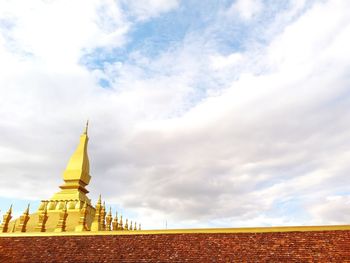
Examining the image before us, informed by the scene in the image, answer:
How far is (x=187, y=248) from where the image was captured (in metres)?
16.4

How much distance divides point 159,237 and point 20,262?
258 inches

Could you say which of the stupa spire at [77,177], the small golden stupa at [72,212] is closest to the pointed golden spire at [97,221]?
the small golden stupa at [72,212]

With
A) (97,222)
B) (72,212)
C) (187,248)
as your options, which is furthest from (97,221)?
(187,248)

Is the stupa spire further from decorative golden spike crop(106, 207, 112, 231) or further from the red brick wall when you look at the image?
the red brick wall

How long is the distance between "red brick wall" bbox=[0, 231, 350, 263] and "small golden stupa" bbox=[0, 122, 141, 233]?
17.8ft

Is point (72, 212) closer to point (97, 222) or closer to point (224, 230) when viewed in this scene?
point (97, 222)

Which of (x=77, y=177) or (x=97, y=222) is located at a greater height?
(x=77, y=177)

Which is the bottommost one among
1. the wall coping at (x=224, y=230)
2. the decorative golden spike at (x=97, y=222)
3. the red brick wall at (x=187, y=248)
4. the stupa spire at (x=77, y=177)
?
the red brick wall at (x=187, y=248)

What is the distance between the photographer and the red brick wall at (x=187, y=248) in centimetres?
1513

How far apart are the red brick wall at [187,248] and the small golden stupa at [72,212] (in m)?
5.41

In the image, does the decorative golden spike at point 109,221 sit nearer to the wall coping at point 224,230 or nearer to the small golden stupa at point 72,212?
the small golden stupa at point 72,212

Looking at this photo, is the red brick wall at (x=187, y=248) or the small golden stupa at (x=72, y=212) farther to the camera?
the small golden stupa at (x=72, y=212)

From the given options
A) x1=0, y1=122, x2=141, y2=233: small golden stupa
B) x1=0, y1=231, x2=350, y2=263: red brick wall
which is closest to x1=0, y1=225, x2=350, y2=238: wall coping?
x1=0, y1=231, x2=350, y2=263: red brick wall

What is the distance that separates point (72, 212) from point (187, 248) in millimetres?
16729
